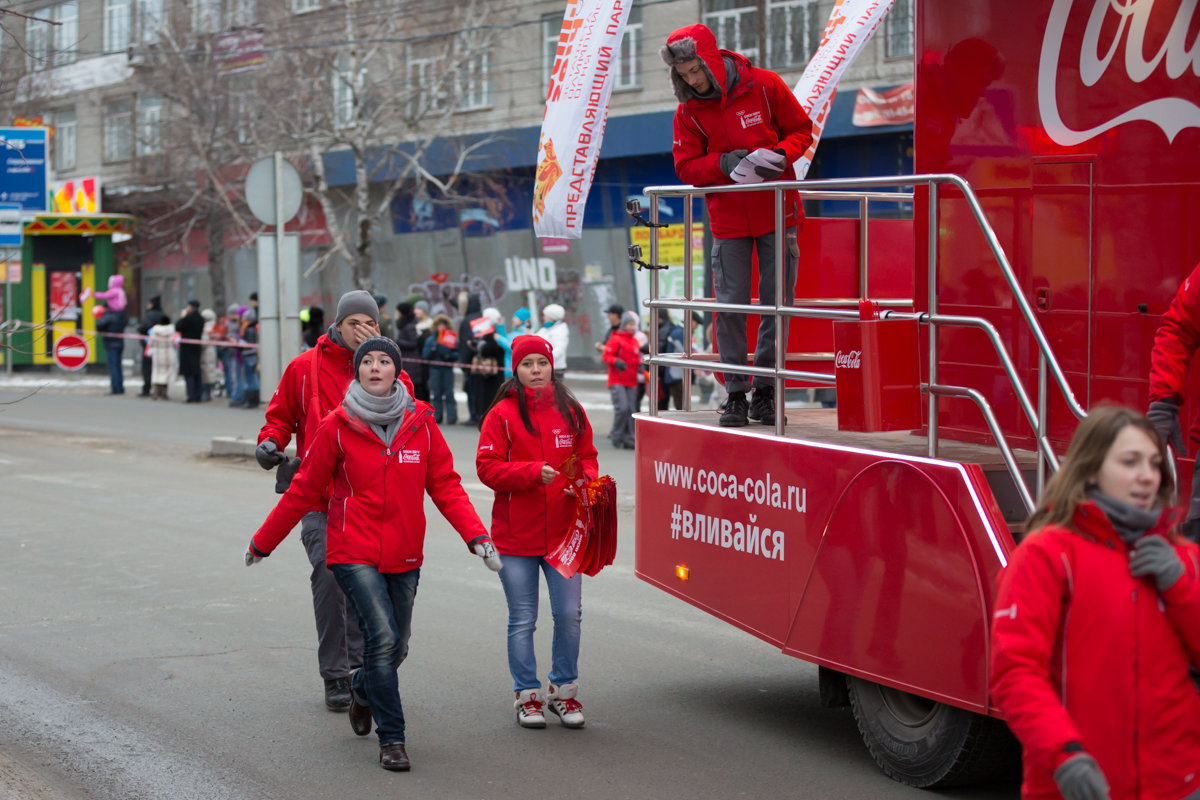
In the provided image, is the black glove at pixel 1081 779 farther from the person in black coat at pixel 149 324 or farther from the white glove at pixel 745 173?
the person in black coat at pixel 149 324

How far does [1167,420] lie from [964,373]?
5.54 feet

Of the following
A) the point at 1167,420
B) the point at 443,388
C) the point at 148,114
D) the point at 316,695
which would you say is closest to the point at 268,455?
the point at 316,695

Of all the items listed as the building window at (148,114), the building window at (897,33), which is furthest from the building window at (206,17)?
the building window at (897,33)

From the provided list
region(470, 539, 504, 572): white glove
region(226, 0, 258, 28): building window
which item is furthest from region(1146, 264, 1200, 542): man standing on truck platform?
region(226, 0, 258, 28): building window

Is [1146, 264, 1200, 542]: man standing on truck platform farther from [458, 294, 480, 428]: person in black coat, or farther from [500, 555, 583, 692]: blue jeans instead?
[458, 294, 480, 428]: person in black coat

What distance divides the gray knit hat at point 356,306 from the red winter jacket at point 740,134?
5.15 ft

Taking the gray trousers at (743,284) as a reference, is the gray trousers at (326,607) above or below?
below

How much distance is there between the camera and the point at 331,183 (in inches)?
1337

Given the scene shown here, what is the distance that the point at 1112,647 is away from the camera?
311 centimetres

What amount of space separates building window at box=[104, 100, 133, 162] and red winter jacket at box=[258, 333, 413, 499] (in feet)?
113

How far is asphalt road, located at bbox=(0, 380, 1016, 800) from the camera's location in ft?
18.4

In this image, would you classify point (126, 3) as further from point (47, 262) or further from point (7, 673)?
point (7, 673)

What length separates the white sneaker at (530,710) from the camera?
6336 mm

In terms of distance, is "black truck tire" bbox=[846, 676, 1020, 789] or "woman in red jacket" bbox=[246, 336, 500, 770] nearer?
"black truck tire" bbox=[846, 676, 1020, 789]
